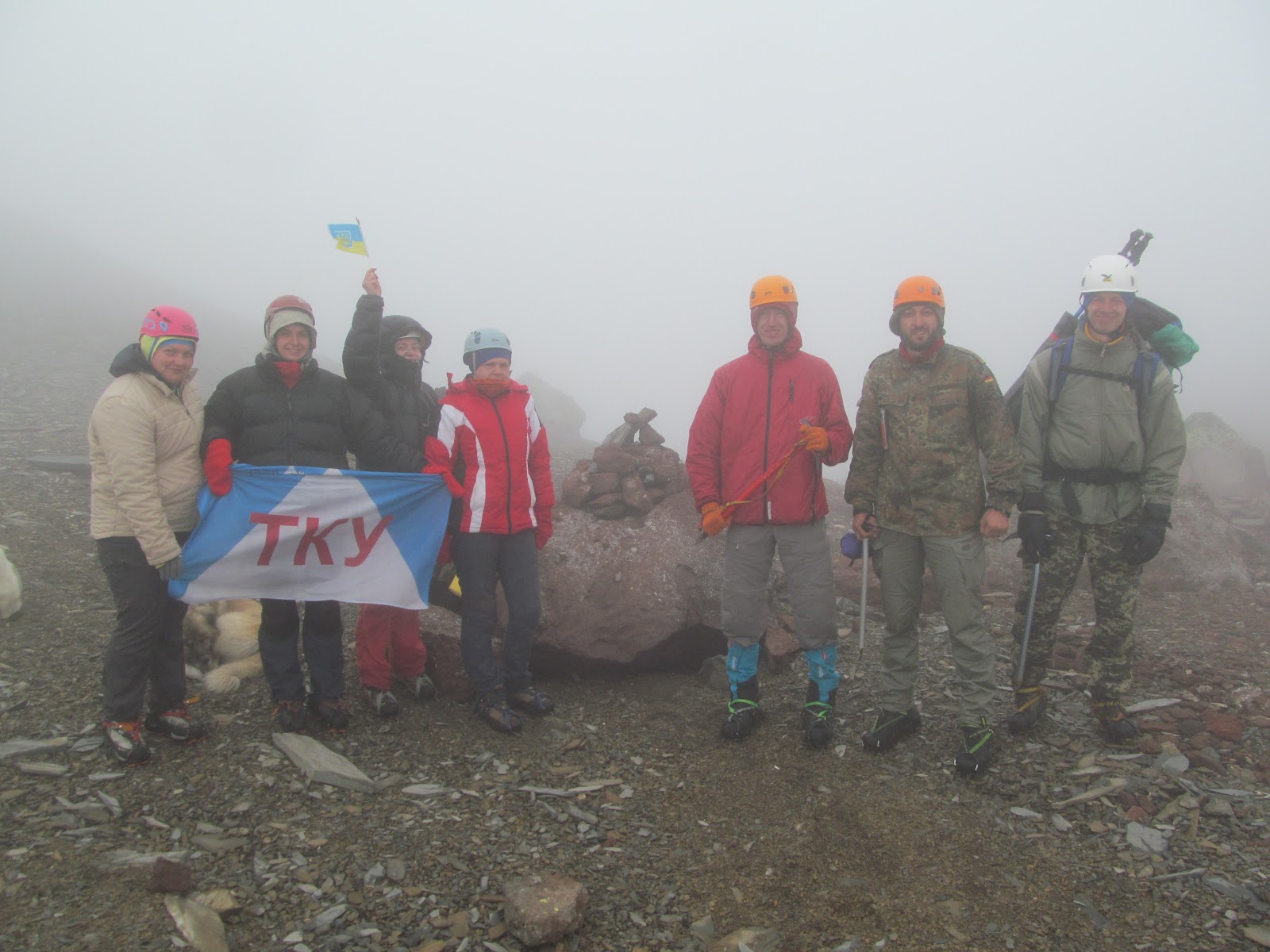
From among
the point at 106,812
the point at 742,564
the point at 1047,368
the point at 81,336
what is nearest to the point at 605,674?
the point at 742,564

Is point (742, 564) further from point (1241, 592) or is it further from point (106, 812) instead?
point (1241, 592)

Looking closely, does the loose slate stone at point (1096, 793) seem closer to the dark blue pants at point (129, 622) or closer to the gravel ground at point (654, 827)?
the gravel ground at point (654, 827)

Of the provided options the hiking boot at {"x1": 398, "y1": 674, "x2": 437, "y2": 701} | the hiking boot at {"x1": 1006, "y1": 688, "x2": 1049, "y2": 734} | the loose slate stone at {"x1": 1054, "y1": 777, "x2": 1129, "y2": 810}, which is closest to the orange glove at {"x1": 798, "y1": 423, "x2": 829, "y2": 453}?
the hiking boot at {"x1": 1006, "y1": 688, "x2": 1049, "y2": 734}

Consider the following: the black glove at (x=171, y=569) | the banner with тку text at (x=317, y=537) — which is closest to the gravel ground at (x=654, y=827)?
the banner with тку text at (x=317, y=537)

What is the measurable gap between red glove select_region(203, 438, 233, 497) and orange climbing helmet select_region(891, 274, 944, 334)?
15.8ft

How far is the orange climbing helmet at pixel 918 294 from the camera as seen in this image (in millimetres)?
5441

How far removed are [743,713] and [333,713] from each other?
3132mm

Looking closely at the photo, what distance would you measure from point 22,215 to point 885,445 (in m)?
77.2

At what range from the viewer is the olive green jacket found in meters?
5.53

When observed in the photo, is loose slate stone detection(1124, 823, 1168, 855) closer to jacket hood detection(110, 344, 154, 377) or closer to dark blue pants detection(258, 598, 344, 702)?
dark blue pants detection(258, 598, 344, 702)

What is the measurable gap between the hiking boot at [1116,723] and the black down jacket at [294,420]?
5812mm

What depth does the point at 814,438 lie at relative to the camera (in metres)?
5.71

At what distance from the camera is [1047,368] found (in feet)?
18.9

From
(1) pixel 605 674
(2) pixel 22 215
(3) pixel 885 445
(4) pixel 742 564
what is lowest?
(1) pixel 605 674
